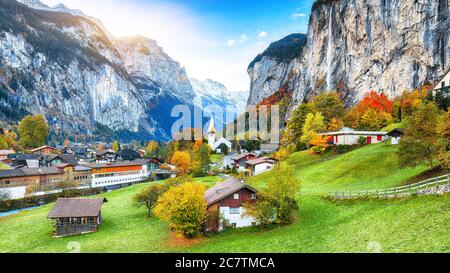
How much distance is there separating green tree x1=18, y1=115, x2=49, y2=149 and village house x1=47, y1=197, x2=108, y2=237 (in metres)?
94.7

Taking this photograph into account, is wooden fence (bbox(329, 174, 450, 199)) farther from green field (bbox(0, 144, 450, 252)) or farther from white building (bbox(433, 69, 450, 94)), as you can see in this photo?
white building (bbox(433, 69, 450, 94))

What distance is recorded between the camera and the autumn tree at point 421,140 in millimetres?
27609

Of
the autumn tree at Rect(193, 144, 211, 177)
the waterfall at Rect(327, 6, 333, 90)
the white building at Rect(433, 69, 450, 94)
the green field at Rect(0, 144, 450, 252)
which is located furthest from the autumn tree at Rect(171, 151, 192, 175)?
the waterfall at Rect(327, 6, 333, 90)

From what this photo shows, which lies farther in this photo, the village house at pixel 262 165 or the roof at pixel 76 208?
the village house at pixel 262 165

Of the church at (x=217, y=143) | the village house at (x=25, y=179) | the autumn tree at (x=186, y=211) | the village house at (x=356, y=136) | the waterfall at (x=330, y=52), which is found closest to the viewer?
the autumn tree at (x=186, y=211)

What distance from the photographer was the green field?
678 inches

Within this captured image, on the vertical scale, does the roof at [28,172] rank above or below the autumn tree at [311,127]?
below

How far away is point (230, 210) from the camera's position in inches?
1186

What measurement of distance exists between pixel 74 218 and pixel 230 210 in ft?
58.0

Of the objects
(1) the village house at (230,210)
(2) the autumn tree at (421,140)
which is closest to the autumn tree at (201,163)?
(1) the village house at (230,210)

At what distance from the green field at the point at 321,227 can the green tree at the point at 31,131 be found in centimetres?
8088

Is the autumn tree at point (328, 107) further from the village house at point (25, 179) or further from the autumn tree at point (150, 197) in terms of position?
the village house at point (25, 179)

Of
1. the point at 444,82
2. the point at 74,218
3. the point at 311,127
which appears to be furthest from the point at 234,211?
the point at 444,82

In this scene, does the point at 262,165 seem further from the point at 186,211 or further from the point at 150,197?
the point at 186,211
